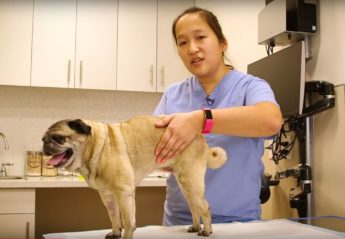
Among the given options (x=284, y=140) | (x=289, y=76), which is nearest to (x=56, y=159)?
(x=289, y=76)

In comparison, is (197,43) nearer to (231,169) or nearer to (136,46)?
(231,169)

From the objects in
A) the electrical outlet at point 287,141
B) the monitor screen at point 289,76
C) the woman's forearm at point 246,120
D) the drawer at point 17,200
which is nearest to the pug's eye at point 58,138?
the woman's forearm at point 246,120

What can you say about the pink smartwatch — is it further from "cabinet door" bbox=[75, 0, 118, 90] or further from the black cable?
"cabinet door" bbox=[75, 0, 118, 90]

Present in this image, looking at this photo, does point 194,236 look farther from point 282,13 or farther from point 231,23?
point 231,23

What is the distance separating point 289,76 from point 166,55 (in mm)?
1422

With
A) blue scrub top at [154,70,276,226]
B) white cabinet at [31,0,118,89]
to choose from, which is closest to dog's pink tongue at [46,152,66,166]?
blue scrub top at [154,70,276,226]

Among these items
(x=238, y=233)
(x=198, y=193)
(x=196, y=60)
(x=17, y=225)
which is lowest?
(x=17, y=225)

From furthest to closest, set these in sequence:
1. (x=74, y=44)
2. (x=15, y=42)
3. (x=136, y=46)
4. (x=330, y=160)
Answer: (x=136, y=46) < (x=74, y=44) < (x=15, y=42) < (x=330, y=160)

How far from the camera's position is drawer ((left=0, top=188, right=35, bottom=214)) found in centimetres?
245

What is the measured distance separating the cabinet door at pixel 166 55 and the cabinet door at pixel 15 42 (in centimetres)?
97

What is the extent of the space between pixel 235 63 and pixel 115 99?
3.47ft

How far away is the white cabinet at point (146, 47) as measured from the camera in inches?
118

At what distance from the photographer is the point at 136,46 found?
302 cm

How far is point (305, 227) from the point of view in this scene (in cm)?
122
